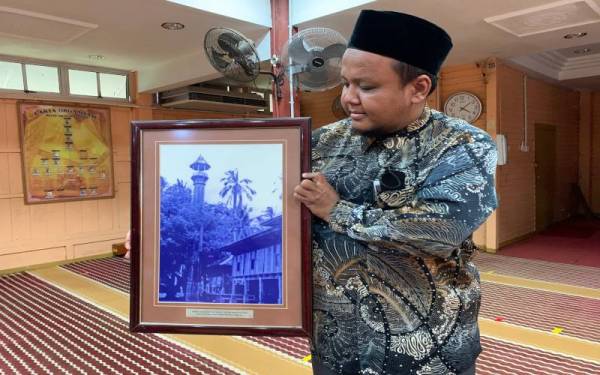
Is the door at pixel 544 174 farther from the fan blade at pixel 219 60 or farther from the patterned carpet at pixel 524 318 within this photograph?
the fan blade at pixel 219 60

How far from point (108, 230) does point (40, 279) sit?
1355 millimetres

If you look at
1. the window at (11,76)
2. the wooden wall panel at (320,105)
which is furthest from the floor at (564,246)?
the window at (11,76)

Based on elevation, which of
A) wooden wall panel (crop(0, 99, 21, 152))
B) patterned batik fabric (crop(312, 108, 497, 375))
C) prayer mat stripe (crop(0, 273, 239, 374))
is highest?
wooden wall panel (crop(0, 99, 21, 152))

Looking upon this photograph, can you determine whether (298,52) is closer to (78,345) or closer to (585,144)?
(78,345)

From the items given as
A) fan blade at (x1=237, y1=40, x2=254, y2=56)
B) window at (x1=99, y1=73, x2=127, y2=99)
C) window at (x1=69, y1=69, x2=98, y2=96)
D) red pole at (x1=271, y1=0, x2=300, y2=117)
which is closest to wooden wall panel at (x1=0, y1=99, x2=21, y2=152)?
window at (x1=69, y1=69, x2=98, y2=96)

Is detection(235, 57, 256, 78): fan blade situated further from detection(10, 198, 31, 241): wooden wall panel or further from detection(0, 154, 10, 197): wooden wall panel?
detection(10, 198, 31, 241): wooden wall panel

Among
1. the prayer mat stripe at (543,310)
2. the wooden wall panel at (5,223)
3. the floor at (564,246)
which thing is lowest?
the prayer mat stripe at (543,310)

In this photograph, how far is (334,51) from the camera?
3.39 m

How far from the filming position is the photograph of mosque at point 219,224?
3.35 feet

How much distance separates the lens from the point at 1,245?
5395 mm

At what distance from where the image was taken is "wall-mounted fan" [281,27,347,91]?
3.38 meters

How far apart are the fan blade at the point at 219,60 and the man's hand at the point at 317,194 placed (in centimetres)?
289

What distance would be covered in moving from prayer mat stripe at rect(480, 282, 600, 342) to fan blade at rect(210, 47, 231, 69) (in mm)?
2897

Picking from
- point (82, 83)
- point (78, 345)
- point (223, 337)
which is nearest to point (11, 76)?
point (82, 83)
